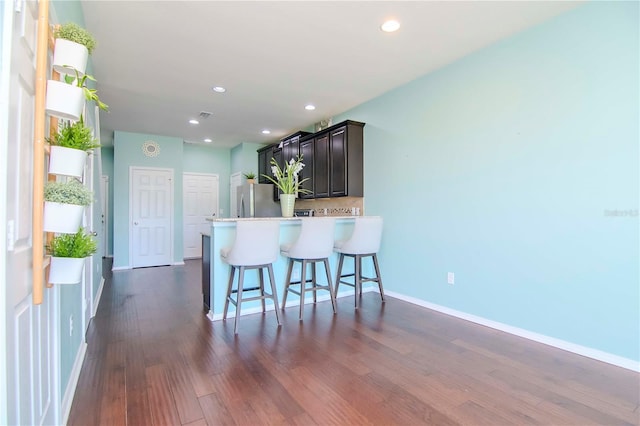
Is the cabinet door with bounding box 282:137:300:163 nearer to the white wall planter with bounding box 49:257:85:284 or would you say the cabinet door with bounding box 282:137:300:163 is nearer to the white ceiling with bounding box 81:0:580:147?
the white ceiling with bounding box 81:0:580:147

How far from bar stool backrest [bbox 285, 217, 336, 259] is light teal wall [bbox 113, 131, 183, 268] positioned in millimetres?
4176

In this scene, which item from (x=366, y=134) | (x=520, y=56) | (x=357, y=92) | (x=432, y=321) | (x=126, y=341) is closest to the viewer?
(x=126, y=341)

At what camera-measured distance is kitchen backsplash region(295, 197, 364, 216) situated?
15.1ft

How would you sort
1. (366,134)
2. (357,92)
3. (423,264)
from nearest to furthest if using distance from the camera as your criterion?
(423,264) → (357,92) → (366,134)

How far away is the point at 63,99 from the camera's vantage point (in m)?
1.21

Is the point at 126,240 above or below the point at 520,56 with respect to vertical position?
below

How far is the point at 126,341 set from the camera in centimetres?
261

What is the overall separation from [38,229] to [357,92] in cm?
373

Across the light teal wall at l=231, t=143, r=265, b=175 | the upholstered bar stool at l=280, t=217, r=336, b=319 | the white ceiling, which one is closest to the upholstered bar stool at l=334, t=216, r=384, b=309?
the upholstered bar stool at l=280, t=217, r=336, b=319

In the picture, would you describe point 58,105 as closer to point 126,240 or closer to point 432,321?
point 432,321

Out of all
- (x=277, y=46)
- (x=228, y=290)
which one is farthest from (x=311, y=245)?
(x=277, y=46)

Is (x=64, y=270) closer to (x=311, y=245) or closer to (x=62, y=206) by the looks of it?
(x=62, y=206)

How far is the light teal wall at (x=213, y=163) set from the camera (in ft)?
24.3

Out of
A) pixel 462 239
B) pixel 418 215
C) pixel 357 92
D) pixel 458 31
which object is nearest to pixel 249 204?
pixel 357 92
